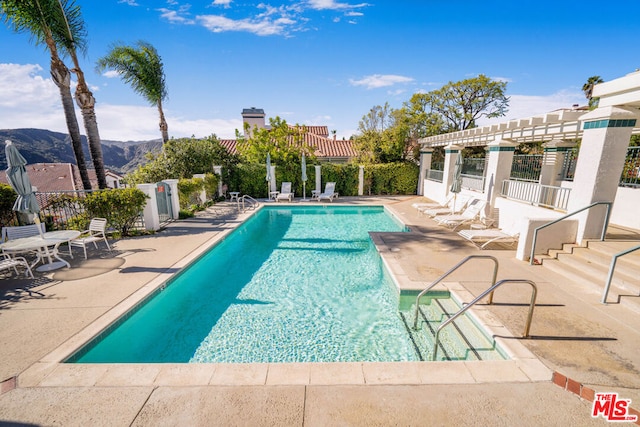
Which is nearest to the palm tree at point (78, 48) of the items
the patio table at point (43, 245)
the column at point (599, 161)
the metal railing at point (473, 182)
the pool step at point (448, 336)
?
the patio table at point (43, 245)

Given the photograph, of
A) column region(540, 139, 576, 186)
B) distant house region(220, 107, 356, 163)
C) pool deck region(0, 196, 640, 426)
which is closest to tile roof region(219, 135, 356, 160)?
→ distant house region(220, 107, 356, 163)

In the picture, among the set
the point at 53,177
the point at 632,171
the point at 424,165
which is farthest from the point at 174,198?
the point at 53,177

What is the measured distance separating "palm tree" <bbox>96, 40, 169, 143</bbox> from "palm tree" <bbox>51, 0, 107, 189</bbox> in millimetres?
6456

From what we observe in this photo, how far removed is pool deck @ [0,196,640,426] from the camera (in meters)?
2.76

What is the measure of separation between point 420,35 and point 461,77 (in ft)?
34.0

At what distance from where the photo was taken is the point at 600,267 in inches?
222

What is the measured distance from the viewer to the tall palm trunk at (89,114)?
11.0 meters

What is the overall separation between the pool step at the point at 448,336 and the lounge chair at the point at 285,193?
12964 millimetres

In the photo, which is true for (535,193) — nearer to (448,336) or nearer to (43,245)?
(448,336)

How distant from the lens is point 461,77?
23953 mm

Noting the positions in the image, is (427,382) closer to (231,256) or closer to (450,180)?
(231,256)

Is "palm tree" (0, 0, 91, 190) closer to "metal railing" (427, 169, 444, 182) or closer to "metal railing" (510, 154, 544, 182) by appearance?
"metal railing" (427, 169, 444, 182)

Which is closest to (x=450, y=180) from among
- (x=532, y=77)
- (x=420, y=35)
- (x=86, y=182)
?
(x=420, y=35)

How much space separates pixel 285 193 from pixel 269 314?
13.1 meters
